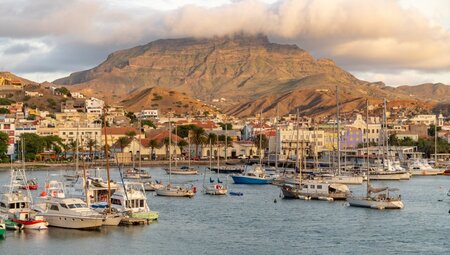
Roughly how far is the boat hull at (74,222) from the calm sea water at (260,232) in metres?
0.41

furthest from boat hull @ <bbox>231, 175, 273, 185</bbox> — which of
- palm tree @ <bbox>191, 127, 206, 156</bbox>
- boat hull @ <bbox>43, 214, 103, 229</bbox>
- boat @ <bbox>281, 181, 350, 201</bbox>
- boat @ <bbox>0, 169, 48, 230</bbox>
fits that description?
palm tree @ <bbox>191, 127, 206, 156</bbox>

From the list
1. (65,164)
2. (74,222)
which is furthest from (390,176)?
(74,222)

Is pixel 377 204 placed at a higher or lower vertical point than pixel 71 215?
lower

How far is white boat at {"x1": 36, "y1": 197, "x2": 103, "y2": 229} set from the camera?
1729 inches

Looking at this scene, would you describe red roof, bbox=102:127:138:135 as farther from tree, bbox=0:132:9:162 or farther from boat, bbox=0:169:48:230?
boat, bbox=0:169:48:230

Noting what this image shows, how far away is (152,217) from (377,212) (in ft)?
51.1

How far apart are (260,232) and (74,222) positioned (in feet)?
33.1

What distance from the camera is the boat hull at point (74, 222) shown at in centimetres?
4388

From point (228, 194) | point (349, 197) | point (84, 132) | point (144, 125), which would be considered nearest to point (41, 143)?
point (84, 132)

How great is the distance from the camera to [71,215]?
144 ft

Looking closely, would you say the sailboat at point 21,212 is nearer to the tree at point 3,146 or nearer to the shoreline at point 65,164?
the shoreline at point 65,164

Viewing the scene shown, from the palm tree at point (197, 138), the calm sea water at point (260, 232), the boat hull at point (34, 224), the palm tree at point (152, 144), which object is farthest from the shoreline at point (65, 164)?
the boat hull at point (34, 224)

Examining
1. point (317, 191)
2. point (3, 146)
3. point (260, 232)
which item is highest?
point (3, 146)

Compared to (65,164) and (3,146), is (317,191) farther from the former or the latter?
(3,146)
